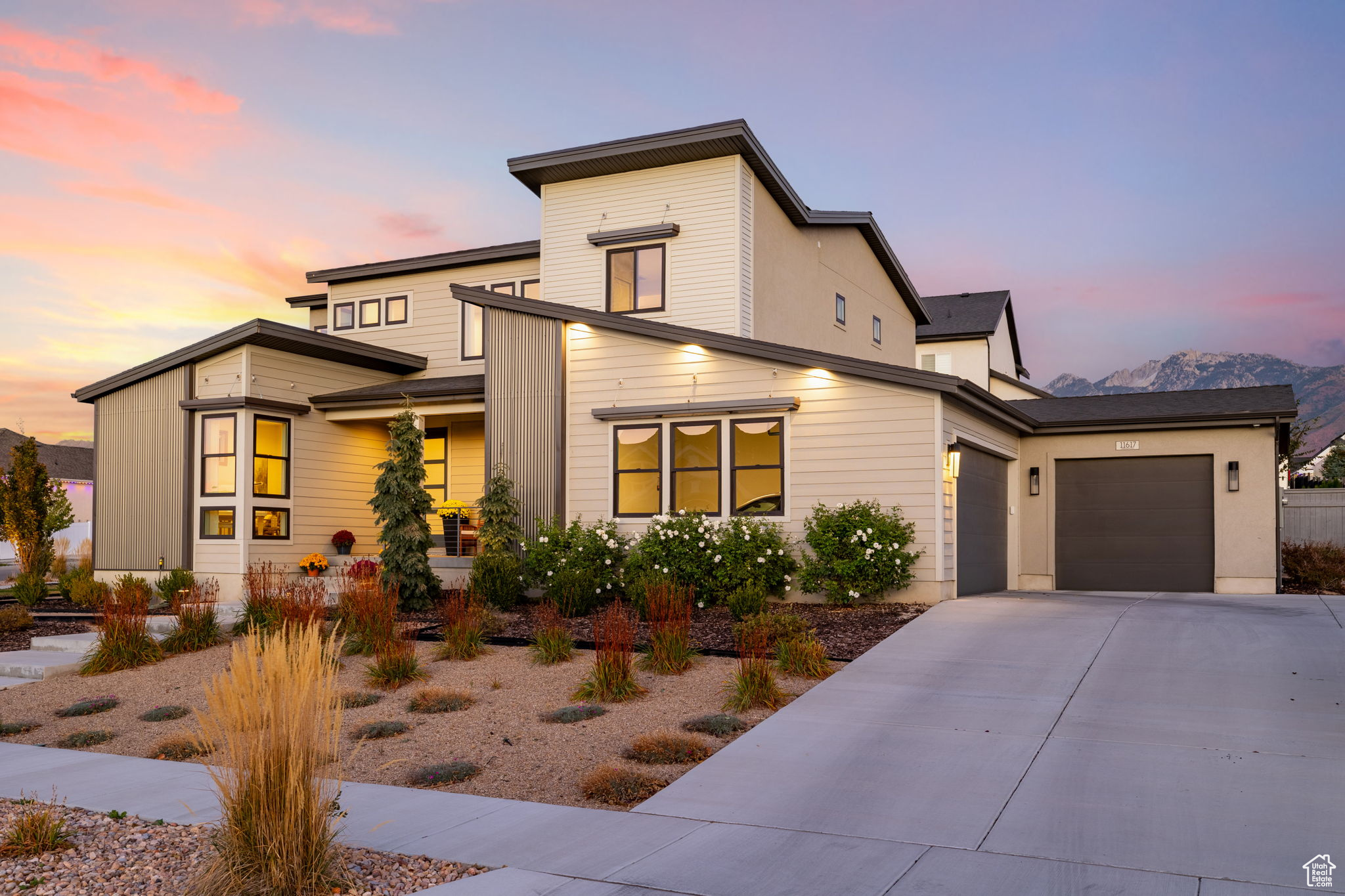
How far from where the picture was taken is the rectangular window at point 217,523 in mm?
17203

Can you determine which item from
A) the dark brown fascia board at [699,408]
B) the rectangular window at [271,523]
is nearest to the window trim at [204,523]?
the rectangular window at [271,523]

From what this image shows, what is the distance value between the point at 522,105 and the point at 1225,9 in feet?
47.3

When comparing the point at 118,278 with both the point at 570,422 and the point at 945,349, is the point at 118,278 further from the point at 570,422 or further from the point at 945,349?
the point at 945,349

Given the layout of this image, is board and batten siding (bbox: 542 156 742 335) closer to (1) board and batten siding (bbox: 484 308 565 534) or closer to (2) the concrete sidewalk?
(1) board and batten siding (bbox: 484 308 565 534)

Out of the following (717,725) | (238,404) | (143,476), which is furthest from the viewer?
(143,476)

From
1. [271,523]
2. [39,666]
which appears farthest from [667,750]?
[271,523]

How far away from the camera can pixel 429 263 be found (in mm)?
20906

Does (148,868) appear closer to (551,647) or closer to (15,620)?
(551,647)

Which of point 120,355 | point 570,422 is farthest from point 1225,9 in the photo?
point 120,355

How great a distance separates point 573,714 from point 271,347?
12.5 meters

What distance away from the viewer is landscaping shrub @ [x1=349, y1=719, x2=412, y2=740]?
7723mm

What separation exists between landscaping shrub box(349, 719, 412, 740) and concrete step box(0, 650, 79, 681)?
539 centimetres

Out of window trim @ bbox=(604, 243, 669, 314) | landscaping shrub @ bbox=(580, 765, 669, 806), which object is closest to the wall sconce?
window trim @ bbox=(604, 243, 669, 314)

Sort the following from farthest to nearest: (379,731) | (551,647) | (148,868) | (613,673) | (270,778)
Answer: (551,647)
(613,673)
(379,731)
(148,868)
(270,778)
